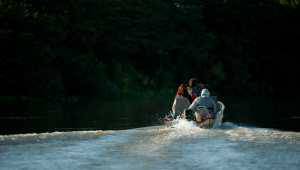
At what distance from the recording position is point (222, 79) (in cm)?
6650

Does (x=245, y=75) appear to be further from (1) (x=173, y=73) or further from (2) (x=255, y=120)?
(2) (x=255, y=120)

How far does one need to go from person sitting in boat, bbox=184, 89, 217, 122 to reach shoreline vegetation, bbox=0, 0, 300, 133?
5739 millimetres

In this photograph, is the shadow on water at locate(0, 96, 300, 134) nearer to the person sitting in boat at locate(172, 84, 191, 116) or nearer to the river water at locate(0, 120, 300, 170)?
the person sitting in boat at locate(172, 84, 191, 116)

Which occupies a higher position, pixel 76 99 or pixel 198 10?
pixel 198 10

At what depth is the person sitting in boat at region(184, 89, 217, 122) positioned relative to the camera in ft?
80.8

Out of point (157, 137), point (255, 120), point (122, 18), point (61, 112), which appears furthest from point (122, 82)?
point (157, 137)

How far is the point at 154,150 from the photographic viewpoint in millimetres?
18547

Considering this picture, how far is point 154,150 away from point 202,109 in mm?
6540

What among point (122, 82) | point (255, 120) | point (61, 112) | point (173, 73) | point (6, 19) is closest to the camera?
point (255, 120)

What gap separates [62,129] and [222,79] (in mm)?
40001

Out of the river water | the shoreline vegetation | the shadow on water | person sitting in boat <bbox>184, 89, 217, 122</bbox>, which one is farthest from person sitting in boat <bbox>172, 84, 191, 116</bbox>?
the river water

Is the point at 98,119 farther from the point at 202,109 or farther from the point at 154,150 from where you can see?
the point at 154,150

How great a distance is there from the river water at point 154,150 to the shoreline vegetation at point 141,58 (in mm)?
9442

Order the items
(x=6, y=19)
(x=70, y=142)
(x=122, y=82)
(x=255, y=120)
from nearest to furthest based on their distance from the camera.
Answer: (x=70, y=142)
(x=255, y=120)
(x=6, y=19)
(x=122, y=82)
